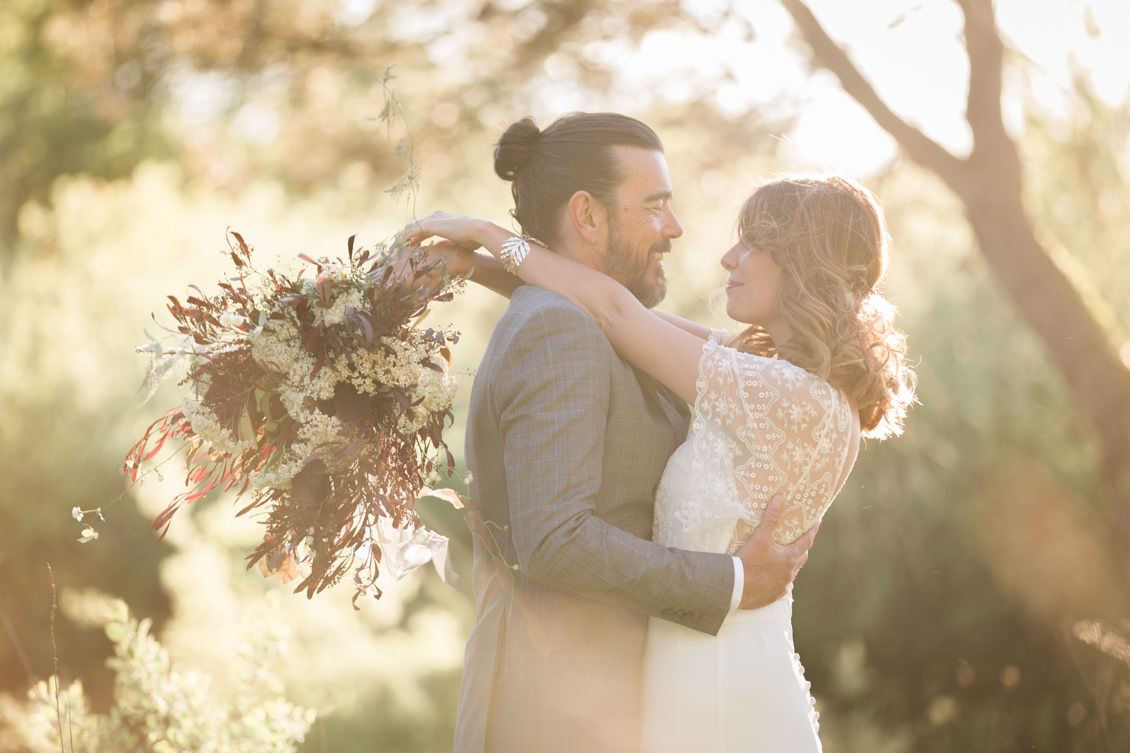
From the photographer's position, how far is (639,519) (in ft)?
8.34

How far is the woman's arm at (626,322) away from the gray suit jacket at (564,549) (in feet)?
0.18

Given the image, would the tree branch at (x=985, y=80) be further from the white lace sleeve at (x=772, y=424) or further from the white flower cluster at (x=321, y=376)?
the white flower cluster at (x=321, y=376)

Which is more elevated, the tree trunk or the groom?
the groom

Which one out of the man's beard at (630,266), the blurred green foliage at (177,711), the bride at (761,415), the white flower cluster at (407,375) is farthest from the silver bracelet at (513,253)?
the blurred green foliage at (177,711)

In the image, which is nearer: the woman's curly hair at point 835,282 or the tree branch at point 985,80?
the woman's curly hair at point 835,282

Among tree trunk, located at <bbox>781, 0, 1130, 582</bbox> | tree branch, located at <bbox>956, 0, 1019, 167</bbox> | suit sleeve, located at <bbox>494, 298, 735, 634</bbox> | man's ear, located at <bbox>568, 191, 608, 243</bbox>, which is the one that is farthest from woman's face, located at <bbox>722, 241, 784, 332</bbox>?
tree branch, located at <bbox>956, 0, 1019, 167</bbox>

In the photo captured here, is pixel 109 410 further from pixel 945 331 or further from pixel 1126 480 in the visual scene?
pixel 1126 480

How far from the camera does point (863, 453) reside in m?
5.95

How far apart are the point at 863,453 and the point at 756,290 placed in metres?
3.48

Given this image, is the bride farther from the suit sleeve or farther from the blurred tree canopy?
the blurred tree canopy

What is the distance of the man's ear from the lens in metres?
2.74

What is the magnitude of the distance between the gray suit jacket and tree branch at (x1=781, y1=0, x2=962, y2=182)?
361cm

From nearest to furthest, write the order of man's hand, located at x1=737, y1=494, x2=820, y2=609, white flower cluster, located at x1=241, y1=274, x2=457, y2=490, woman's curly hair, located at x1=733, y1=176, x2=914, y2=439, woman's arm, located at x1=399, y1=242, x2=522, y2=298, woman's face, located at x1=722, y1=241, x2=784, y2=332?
white flower cluster, located at x1=241, y1=274, x2=457, y2=490
man's hand, located at x1=737, y1=494, x2=820, y2=609
woman's curly hair, located at x1=733, y1=176, x2=914, y2=439
woman's face, located at x1=722, y1=241, x2=784, y2=332
woman's arm, located at x1=399, y1=242, x2=522, y2=298

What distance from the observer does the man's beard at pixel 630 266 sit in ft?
9.16
